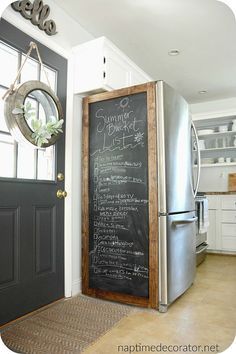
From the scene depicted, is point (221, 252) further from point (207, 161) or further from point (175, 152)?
point (175, 152)

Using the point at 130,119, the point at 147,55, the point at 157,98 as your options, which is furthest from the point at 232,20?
the point at 130,119

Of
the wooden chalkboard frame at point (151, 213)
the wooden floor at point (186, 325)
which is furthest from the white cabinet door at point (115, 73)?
the wooden floor at point (186, 325)

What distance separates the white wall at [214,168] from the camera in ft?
15.4

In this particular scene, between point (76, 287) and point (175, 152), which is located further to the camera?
point (76, 287)

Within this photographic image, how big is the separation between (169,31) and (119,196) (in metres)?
1.74

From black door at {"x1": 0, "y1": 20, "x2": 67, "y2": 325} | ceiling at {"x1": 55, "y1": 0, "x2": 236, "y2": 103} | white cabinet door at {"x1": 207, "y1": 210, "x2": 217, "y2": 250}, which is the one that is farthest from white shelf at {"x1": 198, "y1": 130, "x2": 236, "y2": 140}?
black door at {"x1": 0, "y1": 20, "x2": 67, "y2": 325}

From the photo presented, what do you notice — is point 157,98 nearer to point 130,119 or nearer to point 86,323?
point 130,119

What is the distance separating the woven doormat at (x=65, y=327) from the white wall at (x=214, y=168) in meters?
3.18

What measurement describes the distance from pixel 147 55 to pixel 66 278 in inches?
101

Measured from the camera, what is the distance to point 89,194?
2543mm

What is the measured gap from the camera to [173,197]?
227 cm

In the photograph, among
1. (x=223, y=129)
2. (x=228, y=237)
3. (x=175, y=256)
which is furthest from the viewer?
(x=223, y=129)

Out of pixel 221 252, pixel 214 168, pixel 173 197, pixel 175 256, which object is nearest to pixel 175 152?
pixel 173 197

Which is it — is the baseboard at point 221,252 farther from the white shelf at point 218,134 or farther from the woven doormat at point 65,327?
the woven doormat at point 65,327
